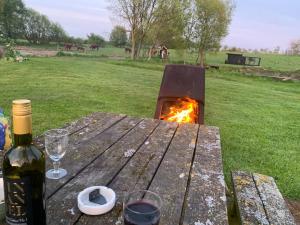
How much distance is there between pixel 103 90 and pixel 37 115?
11.5ft

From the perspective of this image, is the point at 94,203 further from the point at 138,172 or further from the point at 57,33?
the point at 57,33

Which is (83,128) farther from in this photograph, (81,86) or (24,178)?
(81,86)

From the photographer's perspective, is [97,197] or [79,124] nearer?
[97,197]

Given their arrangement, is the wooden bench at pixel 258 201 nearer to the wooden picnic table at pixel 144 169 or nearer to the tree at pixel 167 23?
the wooden picnic table at pixel 144 169

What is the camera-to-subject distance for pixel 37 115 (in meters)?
6.11

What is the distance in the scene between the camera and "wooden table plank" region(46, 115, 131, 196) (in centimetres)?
170

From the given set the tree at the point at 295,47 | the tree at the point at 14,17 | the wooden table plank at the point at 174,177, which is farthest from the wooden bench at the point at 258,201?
the tree at the point at 295,47

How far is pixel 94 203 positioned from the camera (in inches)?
54.6

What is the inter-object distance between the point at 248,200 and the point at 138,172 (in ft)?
3.91

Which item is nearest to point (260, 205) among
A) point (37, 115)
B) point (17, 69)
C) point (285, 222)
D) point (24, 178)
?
point (285, 222)

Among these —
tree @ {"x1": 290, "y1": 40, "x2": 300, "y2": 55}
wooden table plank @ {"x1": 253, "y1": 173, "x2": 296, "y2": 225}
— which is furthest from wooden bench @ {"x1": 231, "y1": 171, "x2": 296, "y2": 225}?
tree @ {"x1": 290, "y1": 40, "x2": 300, "y2": 55}

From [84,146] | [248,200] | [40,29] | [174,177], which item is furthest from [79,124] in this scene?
[40,29]

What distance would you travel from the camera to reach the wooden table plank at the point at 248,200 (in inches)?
90.5

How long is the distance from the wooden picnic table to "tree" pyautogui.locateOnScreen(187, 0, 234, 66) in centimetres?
2588
